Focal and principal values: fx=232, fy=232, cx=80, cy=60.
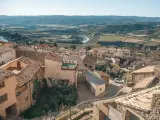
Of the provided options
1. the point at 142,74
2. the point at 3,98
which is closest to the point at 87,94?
the point at 142,74

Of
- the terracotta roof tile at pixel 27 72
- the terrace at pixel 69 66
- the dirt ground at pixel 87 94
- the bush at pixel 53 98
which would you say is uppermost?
the terracotta roof tile at pixel 27 72

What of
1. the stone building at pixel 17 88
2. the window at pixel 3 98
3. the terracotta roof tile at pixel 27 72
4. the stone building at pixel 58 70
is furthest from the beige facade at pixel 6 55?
the window at pixel 3 98

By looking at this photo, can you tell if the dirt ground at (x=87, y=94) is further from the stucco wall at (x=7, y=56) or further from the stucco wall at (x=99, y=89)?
the stucco wall at (x=7, y=56)

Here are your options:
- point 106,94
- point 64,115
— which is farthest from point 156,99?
point 106,94

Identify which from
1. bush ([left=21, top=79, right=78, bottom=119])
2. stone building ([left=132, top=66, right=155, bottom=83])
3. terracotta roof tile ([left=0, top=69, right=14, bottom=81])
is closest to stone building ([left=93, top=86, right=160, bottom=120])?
terracotta roof tile ([left=0, top=69, right=14, bottom=81])

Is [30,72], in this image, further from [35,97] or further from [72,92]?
[72,92]
